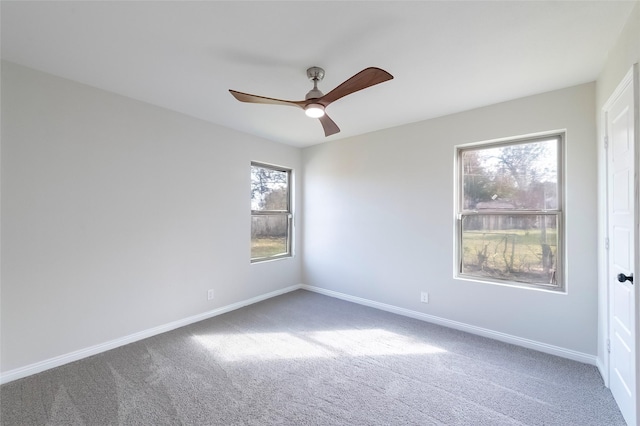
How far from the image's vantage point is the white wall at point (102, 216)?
2125mm

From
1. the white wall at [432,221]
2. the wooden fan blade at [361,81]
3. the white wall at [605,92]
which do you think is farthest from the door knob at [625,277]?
the wooden fan blade at [361,81]

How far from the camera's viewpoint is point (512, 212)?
2.81 meters

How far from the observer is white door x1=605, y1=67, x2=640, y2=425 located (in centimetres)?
157

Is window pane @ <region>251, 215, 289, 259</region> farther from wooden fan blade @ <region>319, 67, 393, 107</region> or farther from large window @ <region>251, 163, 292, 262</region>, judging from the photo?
wooden fan blade @ <region>319, 67, 393, 107</region>

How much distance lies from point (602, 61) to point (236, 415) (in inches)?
148

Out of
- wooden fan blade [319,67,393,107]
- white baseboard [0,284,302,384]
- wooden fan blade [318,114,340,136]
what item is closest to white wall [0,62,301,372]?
white baseboard [0,284,302,384]

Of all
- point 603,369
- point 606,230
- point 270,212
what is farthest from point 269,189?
point 603,369

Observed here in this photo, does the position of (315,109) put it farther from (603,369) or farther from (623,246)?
(603,369)

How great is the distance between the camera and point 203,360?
2410mm

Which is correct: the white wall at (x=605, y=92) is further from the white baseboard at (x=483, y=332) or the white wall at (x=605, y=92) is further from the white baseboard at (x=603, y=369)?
the white baseboard at (x=483, y=332)

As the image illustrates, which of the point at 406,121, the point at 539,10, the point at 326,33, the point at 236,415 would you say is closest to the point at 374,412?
the point at 236,415

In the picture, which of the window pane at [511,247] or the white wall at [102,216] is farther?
the window pane at [511,247]

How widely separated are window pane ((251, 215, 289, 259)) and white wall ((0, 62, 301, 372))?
40 cm

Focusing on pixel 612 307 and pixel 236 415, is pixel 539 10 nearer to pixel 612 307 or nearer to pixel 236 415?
pixel 612 307
